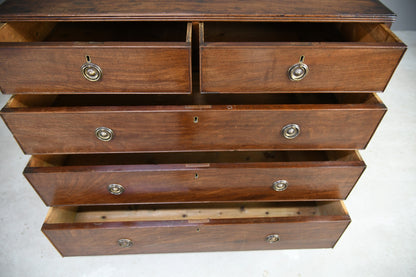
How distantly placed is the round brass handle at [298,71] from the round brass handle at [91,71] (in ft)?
1.36

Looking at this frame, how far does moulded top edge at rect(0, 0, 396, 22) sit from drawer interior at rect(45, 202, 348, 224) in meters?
0.64

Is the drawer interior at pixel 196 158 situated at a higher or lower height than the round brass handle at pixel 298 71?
higher

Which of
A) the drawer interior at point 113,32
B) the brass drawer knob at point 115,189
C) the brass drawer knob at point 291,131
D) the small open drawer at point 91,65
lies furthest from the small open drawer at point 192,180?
the drawer interior at point 113,32

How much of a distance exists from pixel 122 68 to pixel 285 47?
13.7 inches

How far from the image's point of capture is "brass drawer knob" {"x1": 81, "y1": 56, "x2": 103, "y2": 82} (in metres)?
0.64

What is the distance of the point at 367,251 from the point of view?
3.70 feet

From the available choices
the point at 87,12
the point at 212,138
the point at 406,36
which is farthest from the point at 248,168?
the point at 406,36

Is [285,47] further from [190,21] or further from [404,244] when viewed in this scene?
[404,244]

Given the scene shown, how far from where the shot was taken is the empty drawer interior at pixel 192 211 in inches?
41.9

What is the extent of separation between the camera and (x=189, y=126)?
75cm

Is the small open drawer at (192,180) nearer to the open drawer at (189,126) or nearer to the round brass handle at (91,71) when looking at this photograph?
the open drawer at (189,126)

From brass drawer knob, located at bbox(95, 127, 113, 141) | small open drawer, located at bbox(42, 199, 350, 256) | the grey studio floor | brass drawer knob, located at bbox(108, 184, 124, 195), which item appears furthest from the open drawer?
the grey studio floor

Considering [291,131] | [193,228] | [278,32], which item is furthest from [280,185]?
[278,32]

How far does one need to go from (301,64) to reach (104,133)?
1.62ft
